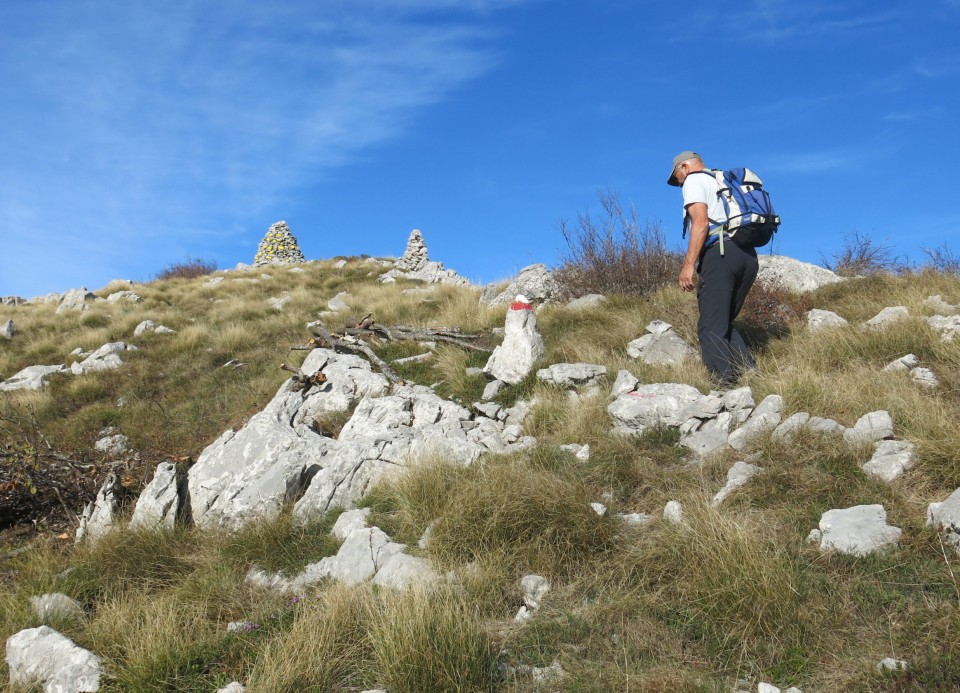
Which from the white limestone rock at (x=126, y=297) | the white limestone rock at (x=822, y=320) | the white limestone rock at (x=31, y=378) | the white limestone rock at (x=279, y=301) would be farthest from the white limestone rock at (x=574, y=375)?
the white limestone rock at (x=126, y=297)

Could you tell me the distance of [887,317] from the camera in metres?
7.25

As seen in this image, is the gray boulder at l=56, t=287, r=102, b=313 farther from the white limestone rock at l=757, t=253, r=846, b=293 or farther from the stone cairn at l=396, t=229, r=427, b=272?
the white limestone rock at l=757, t=253, r=846, b=293

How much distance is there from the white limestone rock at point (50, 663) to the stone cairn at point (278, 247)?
29.3m

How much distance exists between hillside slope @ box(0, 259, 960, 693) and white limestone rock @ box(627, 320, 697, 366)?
25 centimetres

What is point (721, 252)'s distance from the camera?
19.6 ft

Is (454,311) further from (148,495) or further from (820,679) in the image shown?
(820,679)

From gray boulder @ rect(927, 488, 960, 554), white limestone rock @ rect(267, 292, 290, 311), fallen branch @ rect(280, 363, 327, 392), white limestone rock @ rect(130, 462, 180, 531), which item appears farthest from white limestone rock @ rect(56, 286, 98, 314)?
gray boulder @ rect(927, 488, 960, 554)

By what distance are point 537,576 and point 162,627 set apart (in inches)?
83.6

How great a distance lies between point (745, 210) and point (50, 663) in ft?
20.3

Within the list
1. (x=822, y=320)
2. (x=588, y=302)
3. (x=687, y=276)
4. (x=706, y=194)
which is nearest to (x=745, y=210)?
(x=706, y=194)

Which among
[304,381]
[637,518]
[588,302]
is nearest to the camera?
[637,518]

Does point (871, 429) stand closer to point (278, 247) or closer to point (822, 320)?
point (822, 320)

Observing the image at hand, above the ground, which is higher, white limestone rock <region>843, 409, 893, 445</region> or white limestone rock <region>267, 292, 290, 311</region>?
white limestone rock <region>267, 292, 290, 311</region>

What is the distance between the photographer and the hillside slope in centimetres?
297
